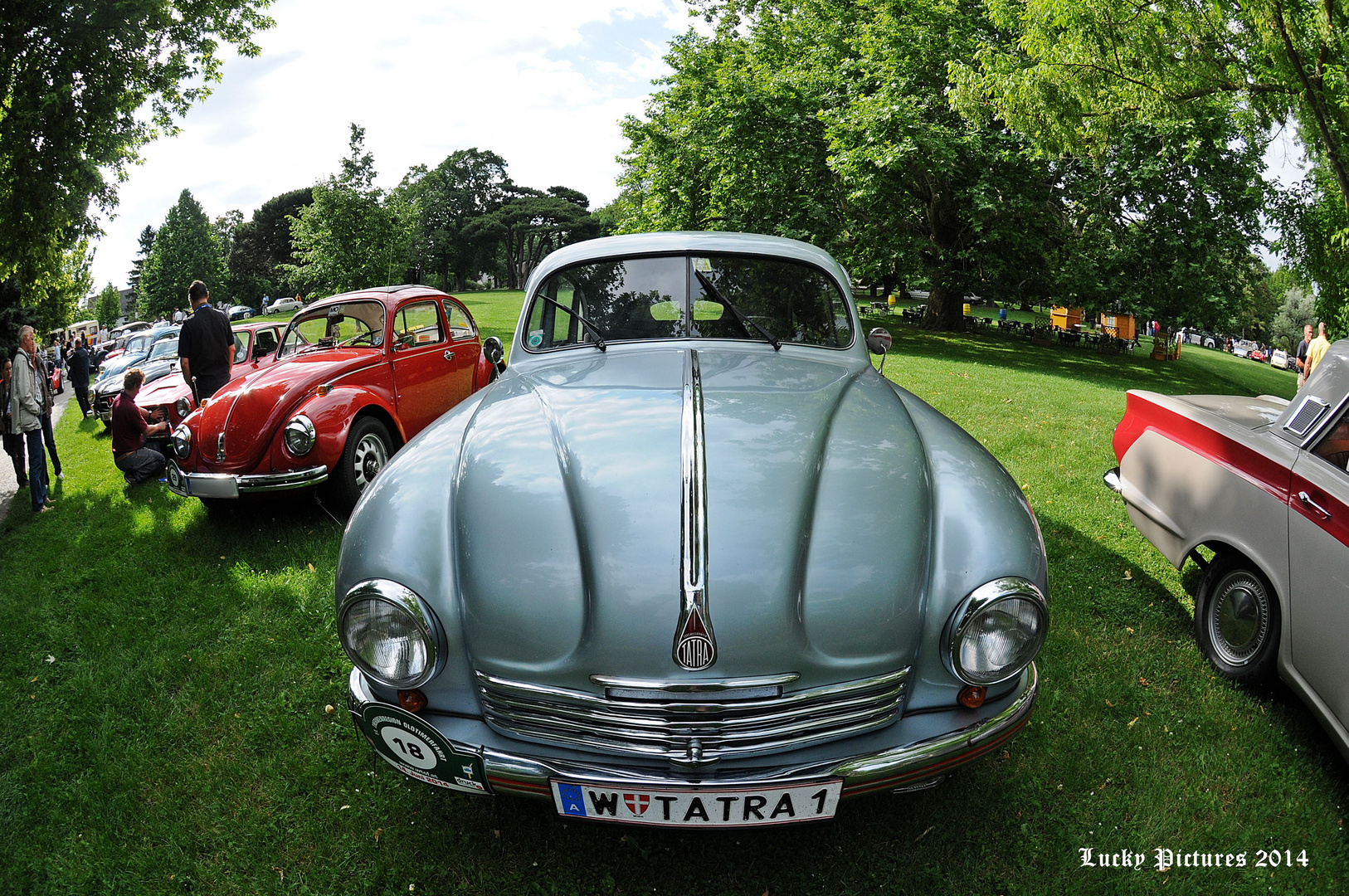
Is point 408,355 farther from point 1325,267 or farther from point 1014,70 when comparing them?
point 1325,267

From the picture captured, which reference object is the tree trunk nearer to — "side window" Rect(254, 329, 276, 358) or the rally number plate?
"side window" Rect(254, 329, 276, 358)

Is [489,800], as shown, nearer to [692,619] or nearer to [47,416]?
[692,619]

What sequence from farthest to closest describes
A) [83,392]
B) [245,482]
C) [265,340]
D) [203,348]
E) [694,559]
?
[83,392], [265,340], [203,348], [245,482], [694,559]

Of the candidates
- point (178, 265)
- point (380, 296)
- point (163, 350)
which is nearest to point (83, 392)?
point (163, 350)

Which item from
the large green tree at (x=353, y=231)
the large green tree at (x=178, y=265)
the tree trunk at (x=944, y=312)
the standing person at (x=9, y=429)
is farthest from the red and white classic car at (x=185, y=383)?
the large green tree at (x=178, y=265)

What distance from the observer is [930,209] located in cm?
2212

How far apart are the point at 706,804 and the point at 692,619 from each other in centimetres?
51

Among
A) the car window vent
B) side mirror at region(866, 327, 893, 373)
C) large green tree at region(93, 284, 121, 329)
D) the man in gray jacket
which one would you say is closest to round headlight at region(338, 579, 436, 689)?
side mirror at region(866, 327, 893, 373)

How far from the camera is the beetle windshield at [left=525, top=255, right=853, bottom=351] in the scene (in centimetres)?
387

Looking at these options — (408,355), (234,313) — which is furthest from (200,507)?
(234,313)

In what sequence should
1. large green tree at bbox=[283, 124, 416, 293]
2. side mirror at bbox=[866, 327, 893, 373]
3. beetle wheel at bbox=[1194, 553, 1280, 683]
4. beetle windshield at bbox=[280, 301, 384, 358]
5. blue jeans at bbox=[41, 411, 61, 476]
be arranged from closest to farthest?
1. beetle wheel at bbox=[1194, 553, 1280, 683]
2. side mirror at bbox=[866, 327, 893, 373]
3. beetle windshield at bbox=[280, 301, 384, 358]
4. blue jeans at bbox=[41, 411, 61, 476]
5. large green tree at bbox=[283, 124, 416, 293]

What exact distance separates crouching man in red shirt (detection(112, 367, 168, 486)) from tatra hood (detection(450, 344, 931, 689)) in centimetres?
703

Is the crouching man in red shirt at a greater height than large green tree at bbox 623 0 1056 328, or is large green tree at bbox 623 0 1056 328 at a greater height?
large green tree at bbox 623 0 1056 328

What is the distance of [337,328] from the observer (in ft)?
23.3
